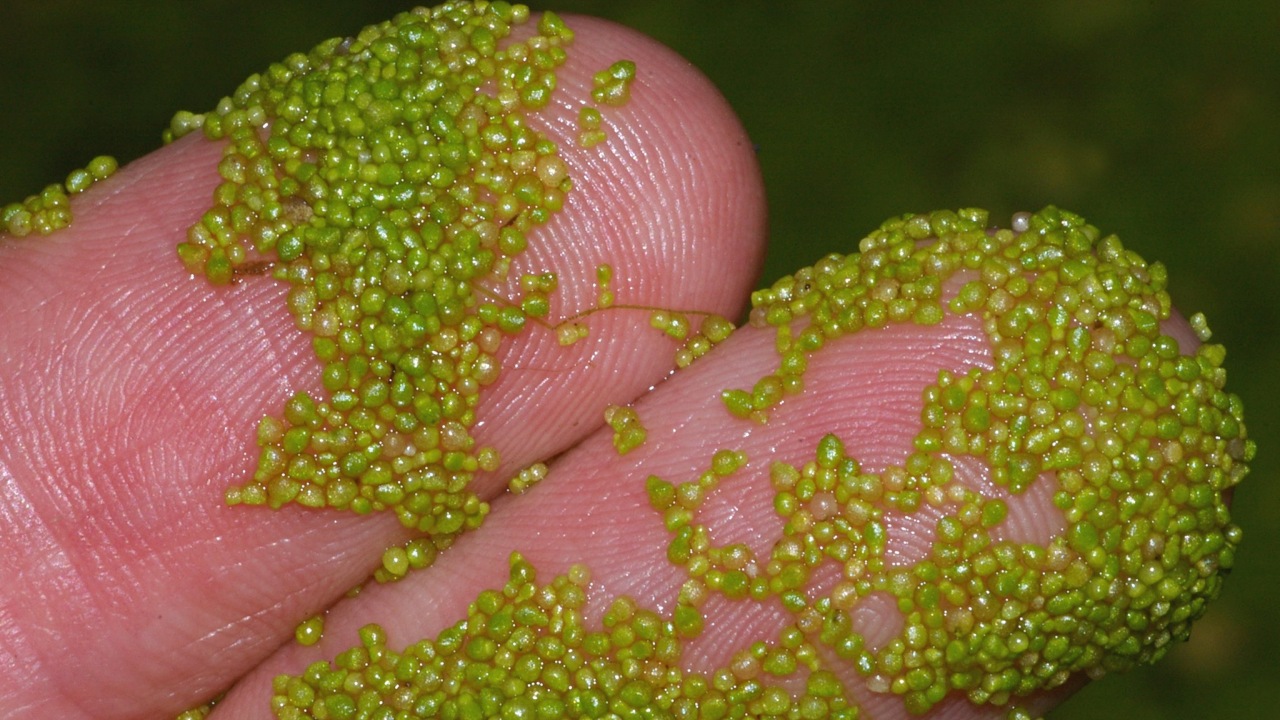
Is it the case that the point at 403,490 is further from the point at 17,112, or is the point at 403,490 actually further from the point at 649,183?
the point at 17,112

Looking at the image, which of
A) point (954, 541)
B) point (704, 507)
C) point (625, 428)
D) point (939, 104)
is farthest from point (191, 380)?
point (939, 104)

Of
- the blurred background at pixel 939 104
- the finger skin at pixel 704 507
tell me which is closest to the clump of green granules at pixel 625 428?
the finger skin at pixel 704 507

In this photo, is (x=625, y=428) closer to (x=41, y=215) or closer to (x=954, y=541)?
(x=954, y=541)

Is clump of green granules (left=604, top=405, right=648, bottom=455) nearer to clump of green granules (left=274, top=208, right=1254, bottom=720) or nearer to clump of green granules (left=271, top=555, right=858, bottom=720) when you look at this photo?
clump of green granules (left=274, top=208, right=1254, bottom=720)

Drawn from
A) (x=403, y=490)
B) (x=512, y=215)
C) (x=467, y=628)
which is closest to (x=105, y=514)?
(x=403, y=490)

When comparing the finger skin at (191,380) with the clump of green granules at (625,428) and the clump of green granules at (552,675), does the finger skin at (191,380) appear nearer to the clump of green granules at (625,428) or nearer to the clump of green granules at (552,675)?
the clump of green granules at (625,428)

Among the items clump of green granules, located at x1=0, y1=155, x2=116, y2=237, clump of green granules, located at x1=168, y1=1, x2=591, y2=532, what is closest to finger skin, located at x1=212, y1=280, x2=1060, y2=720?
clump of green granules, located at x1=168, y1=1, x2=591, y2=532

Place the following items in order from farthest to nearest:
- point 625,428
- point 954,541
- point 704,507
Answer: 1. point 625,428
2. point 704,507
3. point 954,541
